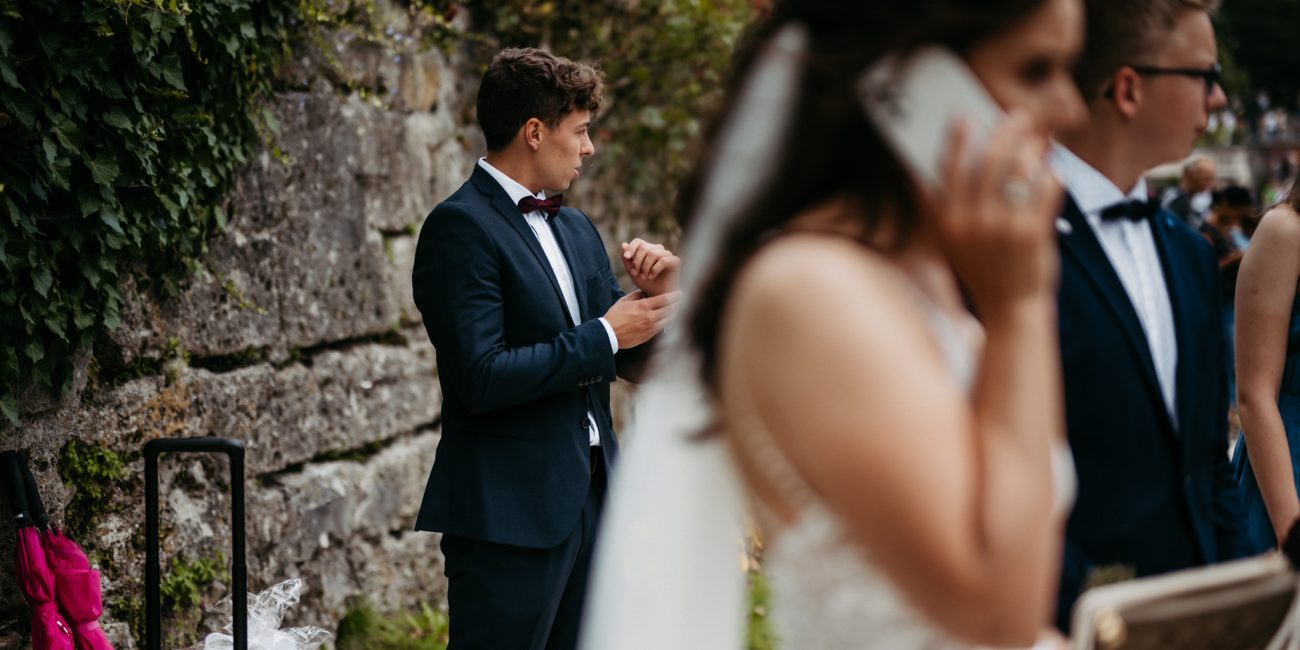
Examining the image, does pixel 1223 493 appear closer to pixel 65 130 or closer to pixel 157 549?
pixel 157 549

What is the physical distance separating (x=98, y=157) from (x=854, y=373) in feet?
8.91

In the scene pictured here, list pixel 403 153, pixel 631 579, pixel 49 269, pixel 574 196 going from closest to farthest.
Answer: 1. pixel 631 579
2. pixel 49 269
3. pixel 403 153
4. pixel 574 196

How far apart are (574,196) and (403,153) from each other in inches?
58.3

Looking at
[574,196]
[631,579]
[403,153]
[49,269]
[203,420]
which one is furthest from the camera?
[574,196]

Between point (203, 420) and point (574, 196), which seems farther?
point (574, 196)

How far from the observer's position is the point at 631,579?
1.38 metres

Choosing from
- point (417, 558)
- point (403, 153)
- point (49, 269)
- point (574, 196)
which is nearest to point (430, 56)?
point (403, 153)

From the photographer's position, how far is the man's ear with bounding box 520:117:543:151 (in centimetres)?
337

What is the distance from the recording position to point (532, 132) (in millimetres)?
3379

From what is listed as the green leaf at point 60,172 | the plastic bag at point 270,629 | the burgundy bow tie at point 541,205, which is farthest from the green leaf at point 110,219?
the plastic bag at point 270,629

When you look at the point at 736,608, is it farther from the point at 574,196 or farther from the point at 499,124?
the point at 574,196

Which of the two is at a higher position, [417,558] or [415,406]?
[415,406]

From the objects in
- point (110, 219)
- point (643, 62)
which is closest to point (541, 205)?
point (110, 219)

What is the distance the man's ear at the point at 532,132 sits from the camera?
337 cm
